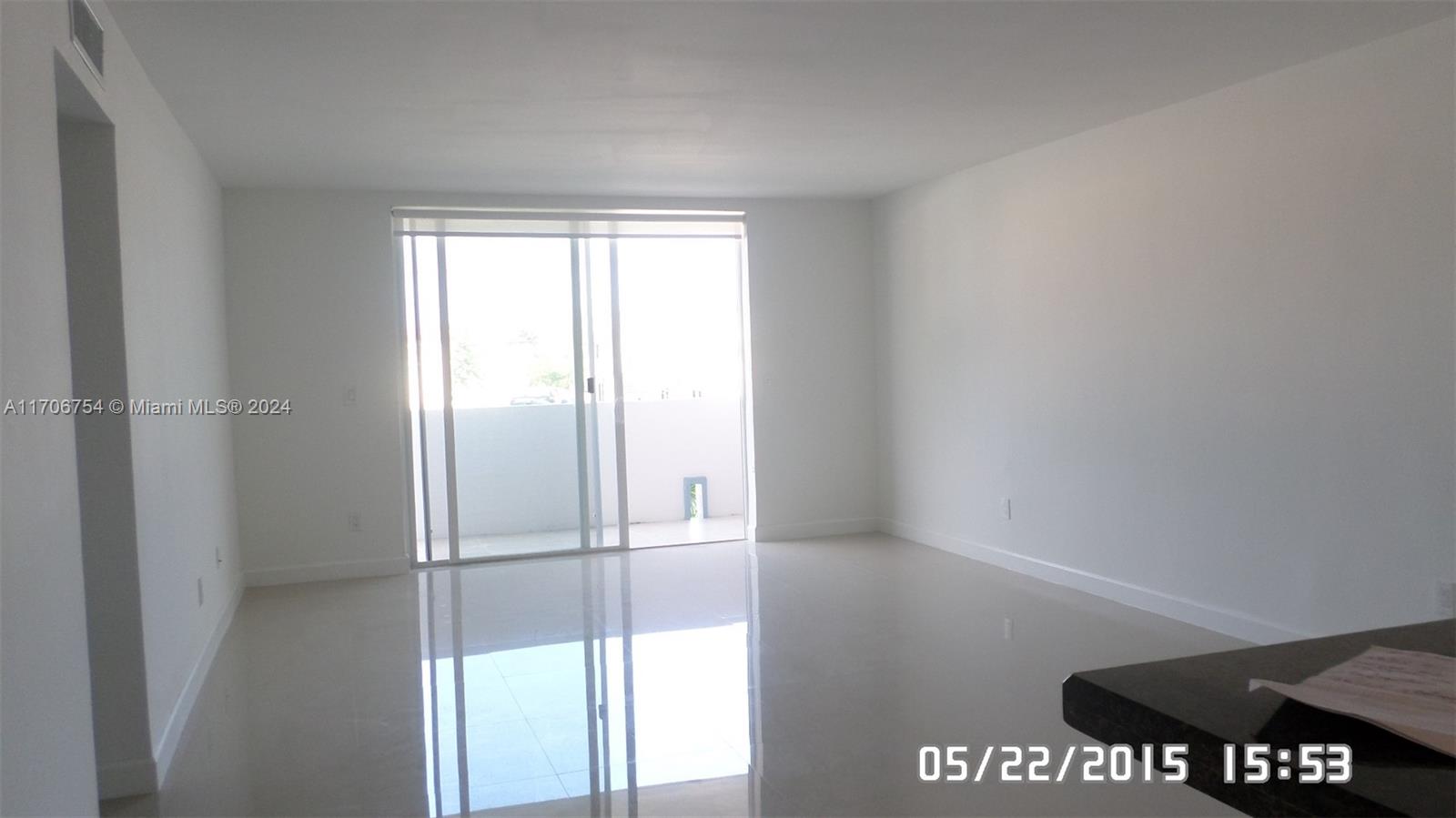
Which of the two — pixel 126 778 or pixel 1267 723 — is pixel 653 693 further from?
pixel 1267 723

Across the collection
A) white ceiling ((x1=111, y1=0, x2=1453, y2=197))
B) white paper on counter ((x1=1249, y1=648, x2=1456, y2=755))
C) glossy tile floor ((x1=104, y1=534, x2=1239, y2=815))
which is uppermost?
white ceiling ((x1=111, y1=0, x2=1453, y2=197))

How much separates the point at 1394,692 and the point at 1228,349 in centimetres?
369

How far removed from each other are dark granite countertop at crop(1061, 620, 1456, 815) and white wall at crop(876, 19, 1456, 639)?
2.80m

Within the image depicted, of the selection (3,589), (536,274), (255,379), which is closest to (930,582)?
(536,274)

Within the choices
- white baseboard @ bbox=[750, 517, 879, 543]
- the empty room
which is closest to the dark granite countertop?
the empty room

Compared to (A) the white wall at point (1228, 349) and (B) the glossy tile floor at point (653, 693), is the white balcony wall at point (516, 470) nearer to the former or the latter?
(B) the glossy tile floor at point (653, 693)

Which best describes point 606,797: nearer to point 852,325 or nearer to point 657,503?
point 852,325

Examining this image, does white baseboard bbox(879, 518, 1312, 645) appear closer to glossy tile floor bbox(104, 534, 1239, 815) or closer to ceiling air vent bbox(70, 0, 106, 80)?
glossy tile floor bbox(104, 534, 1239, 815)

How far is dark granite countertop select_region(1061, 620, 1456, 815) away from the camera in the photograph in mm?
861

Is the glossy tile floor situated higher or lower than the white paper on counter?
lower

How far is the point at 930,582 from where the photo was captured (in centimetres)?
561

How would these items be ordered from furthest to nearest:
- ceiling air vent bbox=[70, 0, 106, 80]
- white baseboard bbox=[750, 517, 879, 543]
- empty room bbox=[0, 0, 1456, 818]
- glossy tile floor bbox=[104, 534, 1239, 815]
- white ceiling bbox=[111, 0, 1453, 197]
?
1. white baseboard bbox=[750, 517, 879, 543]
2. white ceiling bbox=[111, 0, 1453, 197]
3. glossy tile floor bbox=[104, 534, 1239, 815]
4. ceiling air vent bbox=[70, 0, 106, 80]
5. empty room bbox=[0, 0, 1456, 818]

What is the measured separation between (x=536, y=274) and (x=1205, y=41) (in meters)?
4.41

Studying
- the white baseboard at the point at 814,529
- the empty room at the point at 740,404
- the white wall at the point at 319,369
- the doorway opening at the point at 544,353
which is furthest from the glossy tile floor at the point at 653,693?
the white baseboard at the point at 814,529
